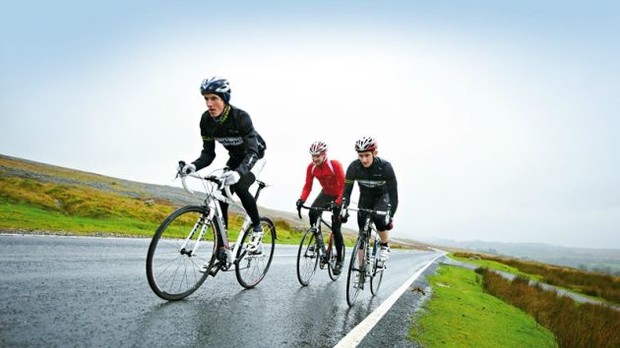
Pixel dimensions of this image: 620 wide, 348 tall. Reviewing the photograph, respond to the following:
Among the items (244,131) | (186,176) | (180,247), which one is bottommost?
(180,247)

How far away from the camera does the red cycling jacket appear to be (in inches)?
339

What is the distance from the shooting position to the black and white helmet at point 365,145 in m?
7.25

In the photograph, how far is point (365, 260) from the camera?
23.2 feet

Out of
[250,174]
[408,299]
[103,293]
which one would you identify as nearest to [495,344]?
[408,299]

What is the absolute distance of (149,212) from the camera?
24.3 m

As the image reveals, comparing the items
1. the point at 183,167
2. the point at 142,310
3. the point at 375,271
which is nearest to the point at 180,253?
the point at 142,310

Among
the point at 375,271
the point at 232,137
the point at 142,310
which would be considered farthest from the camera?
the point at 375,271

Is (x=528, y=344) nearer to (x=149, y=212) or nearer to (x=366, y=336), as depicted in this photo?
(x=366, y=336)

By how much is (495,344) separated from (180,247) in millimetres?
4309

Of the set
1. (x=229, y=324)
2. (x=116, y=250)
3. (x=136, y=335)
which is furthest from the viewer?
(x=116, y=250)

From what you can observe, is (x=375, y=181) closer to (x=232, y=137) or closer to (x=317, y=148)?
(x=317, y=148)

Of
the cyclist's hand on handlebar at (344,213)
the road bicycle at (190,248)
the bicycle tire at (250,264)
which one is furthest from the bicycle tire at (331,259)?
the road bicycle at (190,248)

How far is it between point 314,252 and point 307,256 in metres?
0.35

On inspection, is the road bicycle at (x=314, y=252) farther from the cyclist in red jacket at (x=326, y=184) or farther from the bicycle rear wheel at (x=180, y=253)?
the bicycle rear wheel at (x=180, y=253)
